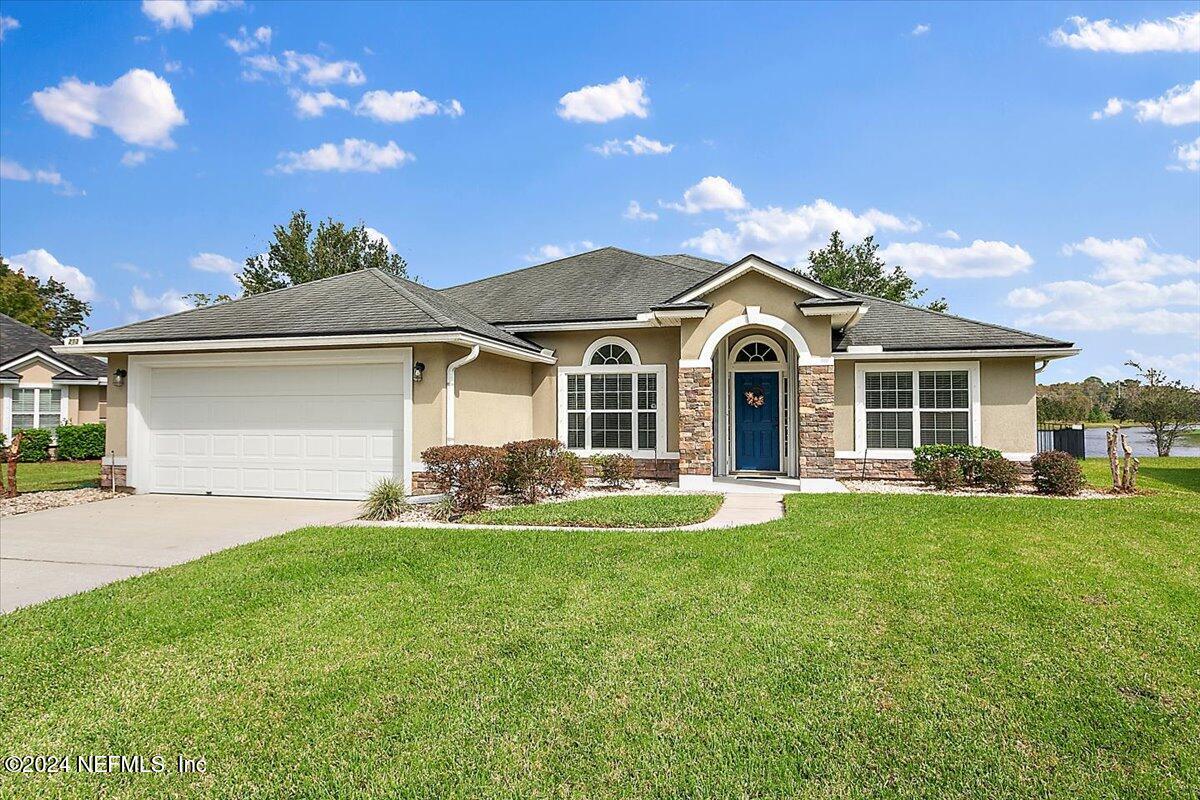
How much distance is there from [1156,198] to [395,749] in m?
19.3

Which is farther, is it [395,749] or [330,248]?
[330,248]

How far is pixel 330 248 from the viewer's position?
40.4 m

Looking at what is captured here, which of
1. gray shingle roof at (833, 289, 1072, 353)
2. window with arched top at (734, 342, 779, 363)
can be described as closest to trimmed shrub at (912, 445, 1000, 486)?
gray shingle roof at (833, 289, 1072, 353)

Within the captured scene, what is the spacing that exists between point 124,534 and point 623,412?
9.40m

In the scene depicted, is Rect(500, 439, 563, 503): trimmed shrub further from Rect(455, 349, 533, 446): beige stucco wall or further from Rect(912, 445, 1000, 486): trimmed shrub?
Rect(912, 445, 1000, 486): trimmed shrub

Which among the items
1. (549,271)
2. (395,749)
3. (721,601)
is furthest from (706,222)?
(395,749)

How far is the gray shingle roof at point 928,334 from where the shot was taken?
1316 cm

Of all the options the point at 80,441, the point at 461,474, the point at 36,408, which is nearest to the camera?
the point at 461,474

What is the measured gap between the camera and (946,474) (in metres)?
12.0

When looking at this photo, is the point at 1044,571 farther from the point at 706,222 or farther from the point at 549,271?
the point at 706,222

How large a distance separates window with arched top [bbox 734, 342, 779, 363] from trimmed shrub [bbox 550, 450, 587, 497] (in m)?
4.87

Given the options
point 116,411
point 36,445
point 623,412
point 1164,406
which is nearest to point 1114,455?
point 623,412

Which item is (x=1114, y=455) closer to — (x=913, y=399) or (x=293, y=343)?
(x=913, y=399)

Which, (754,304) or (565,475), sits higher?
(754,304)
